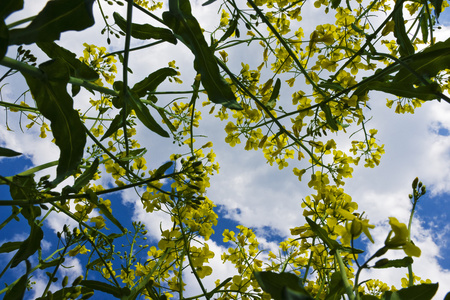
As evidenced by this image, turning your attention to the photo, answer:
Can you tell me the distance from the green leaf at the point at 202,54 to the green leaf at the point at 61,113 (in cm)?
32

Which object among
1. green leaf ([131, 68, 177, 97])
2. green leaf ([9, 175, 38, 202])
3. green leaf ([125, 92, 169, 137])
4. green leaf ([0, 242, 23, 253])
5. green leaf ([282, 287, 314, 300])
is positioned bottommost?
green leaf ([282, 287, 314, 300])

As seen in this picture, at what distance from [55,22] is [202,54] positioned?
353 mm

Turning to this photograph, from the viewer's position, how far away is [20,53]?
157 cm

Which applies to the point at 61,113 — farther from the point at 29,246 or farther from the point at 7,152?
the point at 29,246

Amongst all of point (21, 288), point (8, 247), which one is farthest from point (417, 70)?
point (8, 247)

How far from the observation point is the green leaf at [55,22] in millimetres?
655

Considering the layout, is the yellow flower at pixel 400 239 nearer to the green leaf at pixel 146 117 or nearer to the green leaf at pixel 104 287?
the green leaf at pixel 146 117

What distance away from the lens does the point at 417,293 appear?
63cm

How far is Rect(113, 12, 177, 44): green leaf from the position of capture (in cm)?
102

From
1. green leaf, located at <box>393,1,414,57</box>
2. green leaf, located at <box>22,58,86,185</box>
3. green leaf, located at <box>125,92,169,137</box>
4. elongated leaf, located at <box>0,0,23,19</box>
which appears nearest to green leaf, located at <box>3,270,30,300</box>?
green leaf, located at <box>22,58,86,185</box>

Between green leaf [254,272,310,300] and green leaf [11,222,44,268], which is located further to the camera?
green leaf [11,222,44,268]

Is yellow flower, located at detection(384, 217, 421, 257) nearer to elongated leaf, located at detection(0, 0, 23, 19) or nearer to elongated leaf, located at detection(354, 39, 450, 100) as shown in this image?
elongated leaf, located at detection(354, 39, 450, 100)

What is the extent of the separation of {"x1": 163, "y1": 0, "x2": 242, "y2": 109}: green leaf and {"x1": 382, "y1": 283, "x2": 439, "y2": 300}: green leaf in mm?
547

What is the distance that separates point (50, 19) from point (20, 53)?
1.09 meters
